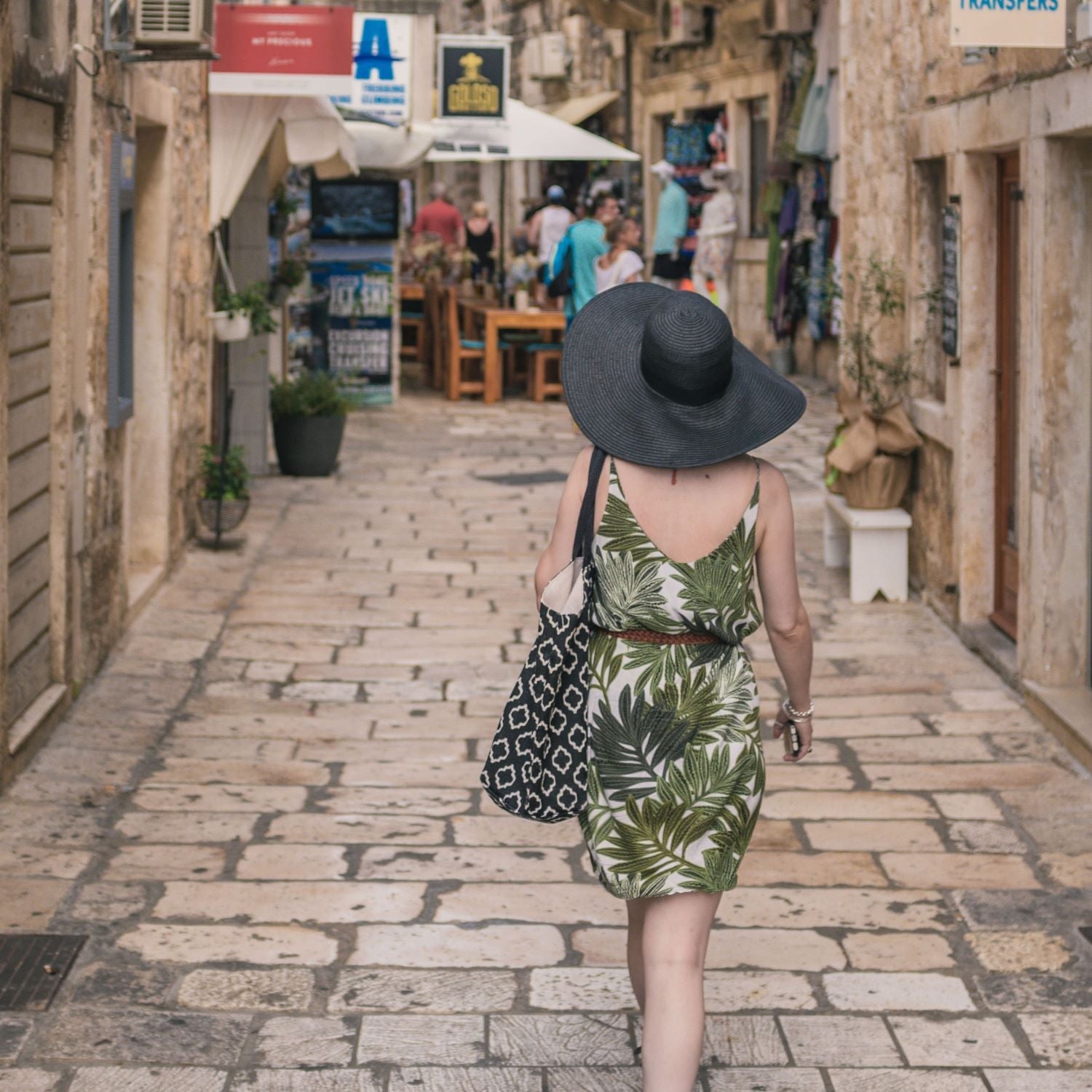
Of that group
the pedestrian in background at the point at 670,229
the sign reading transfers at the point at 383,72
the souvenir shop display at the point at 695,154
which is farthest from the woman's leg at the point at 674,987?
the souvenir shop display at the point at 695,154

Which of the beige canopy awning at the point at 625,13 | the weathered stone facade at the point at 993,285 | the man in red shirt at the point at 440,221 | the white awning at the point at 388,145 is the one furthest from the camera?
the beige canopy awning at the point at 625,13

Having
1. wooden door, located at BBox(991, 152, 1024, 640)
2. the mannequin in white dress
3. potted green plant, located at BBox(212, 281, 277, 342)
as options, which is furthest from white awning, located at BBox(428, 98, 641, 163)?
wooden door, located at BBox(991, 152, 1024, 640)

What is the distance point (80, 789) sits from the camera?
6.14m

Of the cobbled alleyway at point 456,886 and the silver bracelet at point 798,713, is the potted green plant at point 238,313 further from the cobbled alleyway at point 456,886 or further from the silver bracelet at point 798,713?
the silver bracelet at point 798,713

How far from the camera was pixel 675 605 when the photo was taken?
3.56 metres

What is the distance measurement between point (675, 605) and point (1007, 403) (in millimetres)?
5000

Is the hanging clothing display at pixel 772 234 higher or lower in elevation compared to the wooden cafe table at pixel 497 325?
higher

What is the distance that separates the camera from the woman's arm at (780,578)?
3.64m

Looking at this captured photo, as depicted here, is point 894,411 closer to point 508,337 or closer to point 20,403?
point 20,403

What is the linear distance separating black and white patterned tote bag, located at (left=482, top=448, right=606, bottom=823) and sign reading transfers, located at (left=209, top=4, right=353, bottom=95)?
735 centimetres

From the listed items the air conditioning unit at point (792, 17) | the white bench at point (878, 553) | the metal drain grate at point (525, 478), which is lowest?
the white bench at point (878, 553)

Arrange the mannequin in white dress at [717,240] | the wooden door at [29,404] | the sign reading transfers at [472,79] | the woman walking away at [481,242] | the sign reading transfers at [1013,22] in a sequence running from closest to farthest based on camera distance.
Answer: the wooden door at [29,404] < the sign reading transfers at [1013,22] < the sign reading transfers at [472,79] < the mannequin in white dress at [717,240] < the woman walking away at [481,242]

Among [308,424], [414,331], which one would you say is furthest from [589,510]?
[414,331]

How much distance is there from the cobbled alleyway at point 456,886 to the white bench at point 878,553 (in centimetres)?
27
